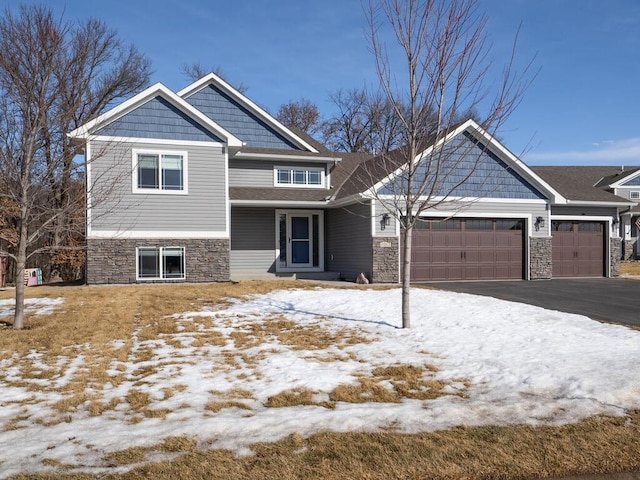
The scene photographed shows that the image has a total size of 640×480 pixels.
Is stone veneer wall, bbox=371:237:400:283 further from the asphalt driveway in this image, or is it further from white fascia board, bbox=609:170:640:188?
white fascia board, bbox=609:170:640:188

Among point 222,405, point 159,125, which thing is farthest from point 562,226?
point 222,405

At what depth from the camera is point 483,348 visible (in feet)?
24.2

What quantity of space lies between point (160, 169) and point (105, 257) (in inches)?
117

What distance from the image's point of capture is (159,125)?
50.8 feet

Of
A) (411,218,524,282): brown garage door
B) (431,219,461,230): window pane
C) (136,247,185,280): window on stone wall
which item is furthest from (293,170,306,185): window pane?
(136,247,185,280): window on stone wall

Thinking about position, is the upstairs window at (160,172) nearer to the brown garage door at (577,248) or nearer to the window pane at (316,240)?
the window pane at (316,240)

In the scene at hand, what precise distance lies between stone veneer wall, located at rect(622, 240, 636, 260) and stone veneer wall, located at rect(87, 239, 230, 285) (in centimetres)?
2637

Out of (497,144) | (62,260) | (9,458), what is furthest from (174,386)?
(62,260)

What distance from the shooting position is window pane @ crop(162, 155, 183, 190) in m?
15.5

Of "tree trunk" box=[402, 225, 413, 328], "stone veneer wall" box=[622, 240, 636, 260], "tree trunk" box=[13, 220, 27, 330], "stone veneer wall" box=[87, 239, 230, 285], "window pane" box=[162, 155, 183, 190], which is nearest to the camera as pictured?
"tree trunk" box=[402, 225, 413, 328]

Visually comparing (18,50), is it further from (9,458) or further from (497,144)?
(497,144)

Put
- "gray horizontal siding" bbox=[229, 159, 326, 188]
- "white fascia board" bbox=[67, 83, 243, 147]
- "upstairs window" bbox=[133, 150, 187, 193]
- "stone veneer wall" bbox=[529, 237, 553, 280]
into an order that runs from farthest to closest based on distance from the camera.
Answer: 1. "gray horizontal siding" bbox=[229, 159, 326, 188]
2. "stone veneer wall" bbox=[529, 237, 553, 280]
3. "upstairs window" bbox=[133, 150, 187, 193]
4. "white fascia board" bbox=[67, 83, 243, 147]

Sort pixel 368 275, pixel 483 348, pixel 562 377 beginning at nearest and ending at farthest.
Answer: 1. pixel 562 377
2. pixel 483 348
3. pixel 368 275

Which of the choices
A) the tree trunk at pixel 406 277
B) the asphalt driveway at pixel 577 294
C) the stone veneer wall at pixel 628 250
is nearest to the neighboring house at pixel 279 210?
the asphalt driveway at pixel 577 294
